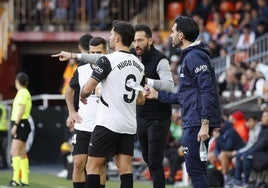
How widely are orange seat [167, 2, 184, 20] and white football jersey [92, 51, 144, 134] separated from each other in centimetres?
2041

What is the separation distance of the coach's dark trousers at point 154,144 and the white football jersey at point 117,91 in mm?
1503

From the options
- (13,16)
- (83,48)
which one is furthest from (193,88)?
(13,16)

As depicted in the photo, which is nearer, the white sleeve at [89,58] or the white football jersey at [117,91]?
the white football jersey at [117,91]

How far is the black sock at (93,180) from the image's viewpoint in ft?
35.8

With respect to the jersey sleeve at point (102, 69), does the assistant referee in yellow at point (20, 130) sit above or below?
below

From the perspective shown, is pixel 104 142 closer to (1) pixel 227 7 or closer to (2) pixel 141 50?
(2) pixel 141 50

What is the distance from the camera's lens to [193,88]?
11.0 m

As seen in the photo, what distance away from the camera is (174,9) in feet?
103

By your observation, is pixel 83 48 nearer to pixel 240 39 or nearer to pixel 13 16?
pixel 240 39

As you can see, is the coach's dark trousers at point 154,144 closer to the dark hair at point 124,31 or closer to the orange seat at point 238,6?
the dark hair at point 124,31

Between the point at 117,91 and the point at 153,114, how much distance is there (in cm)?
187

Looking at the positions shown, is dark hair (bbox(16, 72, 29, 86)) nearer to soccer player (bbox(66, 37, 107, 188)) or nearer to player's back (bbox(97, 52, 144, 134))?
soccer player (bbox(66, 37, 107, 188))

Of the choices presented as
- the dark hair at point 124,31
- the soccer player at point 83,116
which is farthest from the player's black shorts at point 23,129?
the dark hair at point 124,31

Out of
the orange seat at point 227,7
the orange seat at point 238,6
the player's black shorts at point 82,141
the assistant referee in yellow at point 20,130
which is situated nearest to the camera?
the player's black shorts at point 82,141
